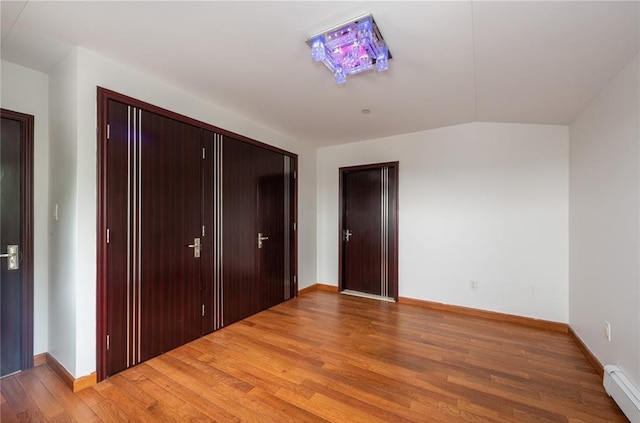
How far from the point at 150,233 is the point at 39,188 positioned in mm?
964

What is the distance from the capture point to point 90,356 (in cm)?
204

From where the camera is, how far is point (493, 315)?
3348 mm

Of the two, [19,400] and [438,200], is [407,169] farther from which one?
[19,400]

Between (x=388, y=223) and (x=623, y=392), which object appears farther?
(x=388, y=223)

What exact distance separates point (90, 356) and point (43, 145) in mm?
1772

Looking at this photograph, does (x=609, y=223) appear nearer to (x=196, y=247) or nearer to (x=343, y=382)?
(x=343, y=382)

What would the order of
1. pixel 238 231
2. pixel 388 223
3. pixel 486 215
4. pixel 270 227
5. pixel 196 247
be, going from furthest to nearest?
pixel 388 223 → pixel 270 227 → pixel 486 215 → pixel 238 231 → pixel 196 247

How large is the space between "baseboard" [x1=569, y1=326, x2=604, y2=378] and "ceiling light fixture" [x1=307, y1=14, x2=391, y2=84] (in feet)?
9.51

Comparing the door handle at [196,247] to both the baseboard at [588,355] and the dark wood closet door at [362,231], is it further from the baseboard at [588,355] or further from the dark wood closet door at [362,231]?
the baseboard at [588,355]

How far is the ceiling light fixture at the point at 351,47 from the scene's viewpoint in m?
1.64

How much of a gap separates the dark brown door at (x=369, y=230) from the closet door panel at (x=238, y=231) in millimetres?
1650

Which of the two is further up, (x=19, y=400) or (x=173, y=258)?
(x=173, y=258)

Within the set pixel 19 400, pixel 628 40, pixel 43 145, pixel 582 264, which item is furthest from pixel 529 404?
pixel 43 145

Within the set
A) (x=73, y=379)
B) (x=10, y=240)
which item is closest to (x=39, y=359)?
(x=73, y=379)
